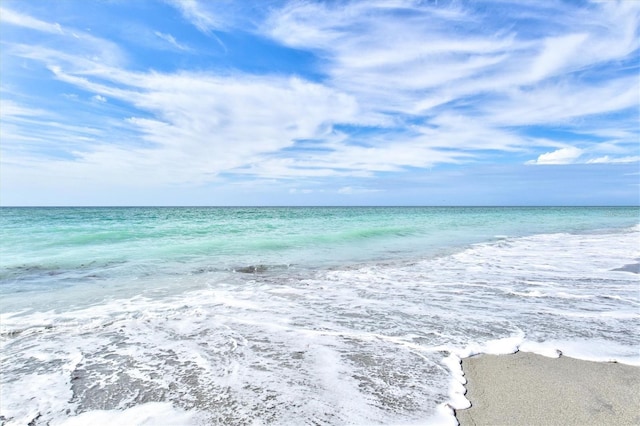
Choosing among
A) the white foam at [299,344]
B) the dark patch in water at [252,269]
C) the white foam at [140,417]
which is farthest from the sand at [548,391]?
the dark patch in water at [252,269]

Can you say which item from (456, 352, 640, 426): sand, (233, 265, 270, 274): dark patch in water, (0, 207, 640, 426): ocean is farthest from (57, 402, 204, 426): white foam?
(233, 265, 270, 274): dark patch in water

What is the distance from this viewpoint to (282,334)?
4.94 m

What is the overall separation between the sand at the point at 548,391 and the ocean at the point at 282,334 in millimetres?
203

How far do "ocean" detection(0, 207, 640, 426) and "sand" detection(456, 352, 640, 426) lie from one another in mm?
203

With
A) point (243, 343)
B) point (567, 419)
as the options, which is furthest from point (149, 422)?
point (567, 419)

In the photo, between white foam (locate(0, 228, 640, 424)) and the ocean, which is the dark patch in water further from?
white foam (locate(0, 228, 640, 424))

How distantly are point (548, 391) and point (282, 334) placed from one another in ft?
9.83

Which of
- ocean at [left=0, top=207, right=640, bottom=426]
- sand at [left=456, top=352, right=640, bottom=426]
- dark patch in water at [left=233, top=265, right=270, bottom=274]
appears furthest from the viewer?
dark patch in water at [left=233, top=265, right=270, bottom=274]

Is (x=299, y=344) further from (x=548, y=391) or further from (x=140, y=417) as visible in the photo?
(x=548, y=391)

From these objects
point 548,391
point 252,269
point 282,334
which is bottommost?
point 252,269

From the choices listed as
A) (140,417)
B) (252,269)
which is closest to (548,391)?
(140,417)

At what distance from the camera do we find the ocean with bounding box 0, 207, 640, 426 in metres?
3.22

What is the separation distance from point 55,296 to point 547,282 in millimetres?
9897

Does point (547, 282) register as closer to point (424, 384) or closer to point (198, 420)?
point (424, 384)
